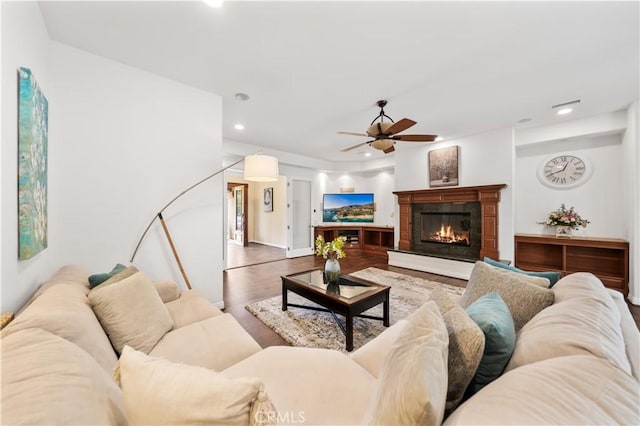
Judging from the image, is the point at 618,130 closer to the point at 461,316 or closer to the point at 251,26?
the point at 461,316

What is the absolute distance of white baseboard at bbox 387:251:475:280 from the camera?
420 cm

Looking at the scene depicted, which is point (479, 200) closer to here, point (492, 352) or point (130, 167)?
point (492, 352)

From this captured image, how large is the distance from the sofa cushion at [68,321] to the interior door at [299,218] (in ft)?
16.3

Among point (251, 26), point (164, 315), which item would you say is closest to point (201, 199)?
point (164, 315)

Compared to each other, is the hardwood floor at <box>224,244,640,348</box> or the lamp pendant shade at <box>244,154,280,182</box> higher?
the lamp pendant shade at <box>244,154,280,182</box>

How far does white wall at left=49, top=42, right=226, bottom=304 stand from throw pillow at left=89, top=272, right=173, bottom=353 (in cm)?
112

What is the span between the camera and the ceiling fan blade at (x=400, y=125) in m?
2.49

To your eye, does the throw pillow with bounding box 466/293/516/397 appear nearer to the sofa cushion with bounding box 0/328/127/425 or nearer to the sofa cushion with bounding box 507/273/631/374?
the sofa cushion with bounding box 507/273/631/374

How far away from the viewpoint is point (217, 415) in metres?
0.55

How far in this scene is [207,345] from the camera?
4.52 feet

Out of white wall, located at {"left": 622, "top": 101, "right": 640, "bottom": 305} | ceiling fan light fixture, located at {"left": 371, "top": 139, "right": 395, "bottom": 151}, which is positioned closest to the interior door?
ceiling fan light fixture, located at {"left": 371, "top": 139, "right": 395, "bottom": 151}

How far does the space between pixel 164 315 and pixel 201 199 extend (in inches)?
62.2

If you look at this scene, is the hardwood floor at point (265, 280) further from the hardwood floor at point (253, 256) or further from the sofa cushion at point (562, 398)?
the sofa cushion at point (562, 398)

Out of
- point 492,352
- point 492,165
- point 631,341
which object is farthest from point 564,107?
point 492,352
